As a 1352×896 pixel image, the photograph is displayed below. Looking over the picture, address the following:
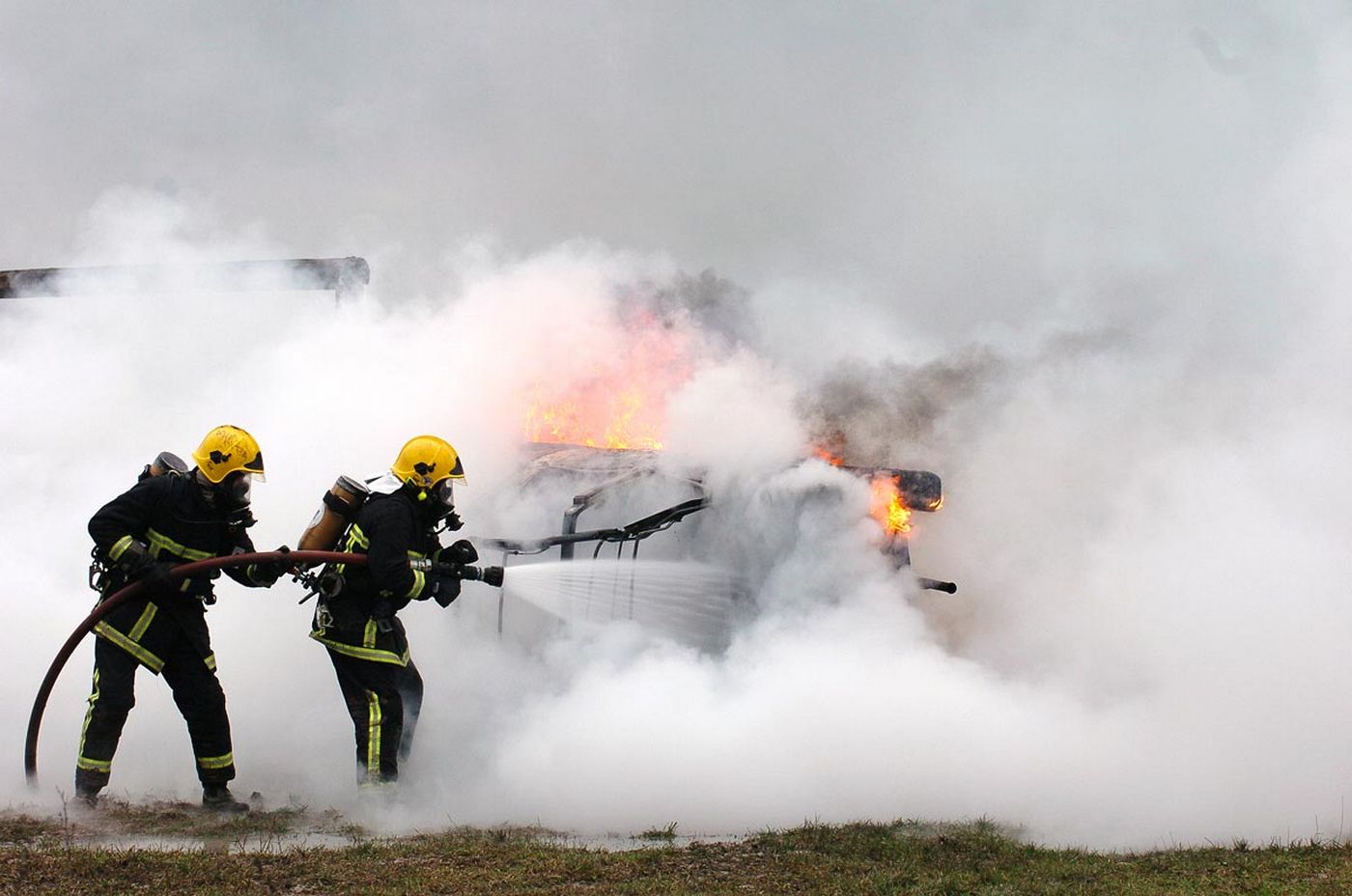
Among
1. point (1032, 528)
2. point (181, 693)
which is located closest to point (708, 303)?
point (1032, 528)

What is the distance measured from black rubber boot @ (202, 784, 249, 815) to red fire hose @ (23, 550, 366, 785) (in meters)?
0.83

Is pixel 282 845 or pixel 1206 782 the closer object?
pixel 282 845

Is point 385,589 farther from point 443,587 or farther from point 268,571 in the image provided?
point 268,571

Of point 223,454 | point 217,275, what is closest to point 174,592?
point 223,454

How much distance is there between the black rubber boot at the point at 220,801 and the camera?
677 cm

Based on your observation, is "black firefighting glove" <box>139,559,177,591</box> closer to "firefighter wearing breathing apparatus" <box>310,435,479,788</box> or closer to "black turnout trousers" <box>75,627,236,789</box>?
"black turnout trousers" <box>75,627,236,789</box>

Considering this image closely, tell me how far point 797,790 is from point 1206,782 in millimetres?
2051

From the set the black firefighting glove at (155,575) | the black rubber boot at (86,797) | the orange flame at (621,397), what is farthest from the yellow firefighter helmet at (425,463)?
the orange flame at (621,397)

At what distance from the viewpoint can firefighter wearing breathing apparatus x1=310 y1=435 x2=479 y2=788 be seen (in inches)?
265

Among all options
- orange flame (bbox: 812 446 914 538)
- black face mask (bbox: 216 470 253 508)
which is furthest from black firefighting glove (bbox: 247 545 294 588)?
orange flame (bbox: 812 446 914 538)

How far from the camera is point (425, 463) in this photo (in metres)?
6.99

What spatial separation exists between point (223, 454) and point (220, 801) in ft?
5.52

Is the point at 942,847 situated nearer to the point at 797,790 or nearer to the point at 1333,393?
the point at 797,790

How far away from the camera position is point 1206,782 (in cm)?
694
